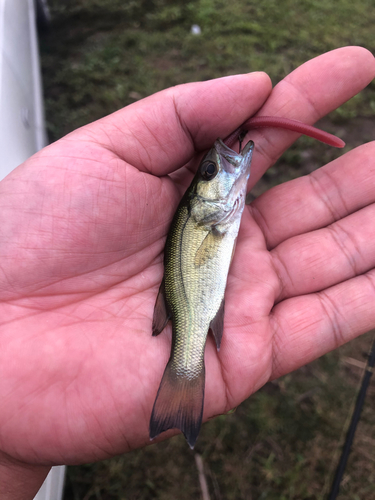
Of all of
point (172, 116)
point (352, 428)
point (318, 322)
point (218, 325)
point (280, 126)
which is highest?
point (172, 116)

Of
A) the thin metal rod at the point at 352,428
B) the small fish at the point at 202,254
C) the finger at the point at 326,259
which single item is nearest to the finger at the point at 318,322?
the finger at the point at 326,259

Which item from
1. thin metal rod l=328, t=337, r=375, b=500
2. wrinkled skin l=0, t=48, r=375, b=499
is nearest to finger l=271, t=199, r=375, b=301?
wrinkled skin l=0, t=48, r=375, b=499

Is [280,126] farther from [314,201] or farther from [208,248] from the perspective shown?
[208,248]

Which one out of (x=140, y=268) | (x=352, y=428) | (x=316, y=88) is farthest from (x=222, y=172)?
(x=352, y=428)

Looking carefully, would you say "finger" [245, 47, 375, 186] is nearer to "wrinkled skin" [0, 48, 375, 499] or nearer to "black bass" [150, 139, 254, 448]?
"wrinkled skin" [0, 48, 375, 499]

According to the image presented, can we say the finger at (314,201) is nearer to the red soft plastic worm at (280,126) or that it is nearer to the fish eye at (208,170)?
the red soft plastic worm at (280,126)

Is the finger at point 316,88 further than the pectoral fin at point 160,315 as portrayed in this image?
Yes
